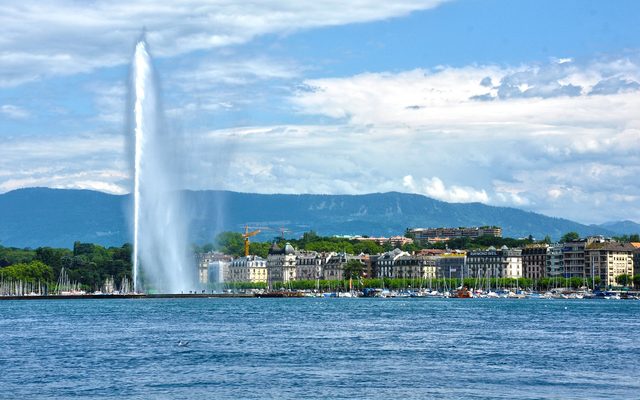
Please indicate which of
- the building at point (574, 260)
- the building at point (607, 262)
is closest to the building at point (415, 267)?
the building at point (574, 260)

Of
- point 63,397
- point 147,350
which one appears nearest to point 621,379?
point 63,397

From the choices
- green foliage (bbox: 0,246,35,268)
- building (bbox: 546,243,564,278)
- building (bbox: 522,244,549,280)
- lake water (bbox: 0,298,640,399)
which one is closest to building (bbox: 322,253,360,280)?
building (bbox: 522,244,549,280)

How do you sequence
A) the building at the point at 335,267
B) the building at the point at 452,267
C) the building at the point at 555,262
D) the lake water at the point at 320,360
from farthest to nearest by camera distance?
the building at the point at 335,267
the building at the point at 452,267
the building at the point at 555,262
the lake water at the point at 320,360

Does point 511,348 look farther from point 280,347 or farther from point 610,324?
point 610,324

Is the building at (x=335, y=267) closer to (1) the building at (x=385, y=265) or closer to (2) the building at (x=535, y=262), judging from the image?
(1) the building at (x=385, y=265)

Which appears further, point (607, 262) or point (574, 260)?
point (574, 260)

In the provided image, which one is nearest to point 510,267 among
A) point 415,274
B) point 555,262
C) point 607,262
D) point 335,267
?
point 555,262

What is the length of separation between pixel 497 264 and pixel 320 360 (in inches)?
5685

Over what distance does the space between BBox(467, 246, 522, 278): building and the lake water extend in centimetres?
11722

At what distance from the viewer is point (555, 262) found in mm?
175625

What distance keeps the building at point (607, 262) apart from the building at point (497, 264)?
13.6m

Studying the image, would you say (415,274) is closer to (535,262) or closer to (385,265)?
(385,265)

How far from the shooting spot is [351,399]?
31.5 m

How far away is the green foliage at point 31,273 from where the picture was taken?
154 metres
